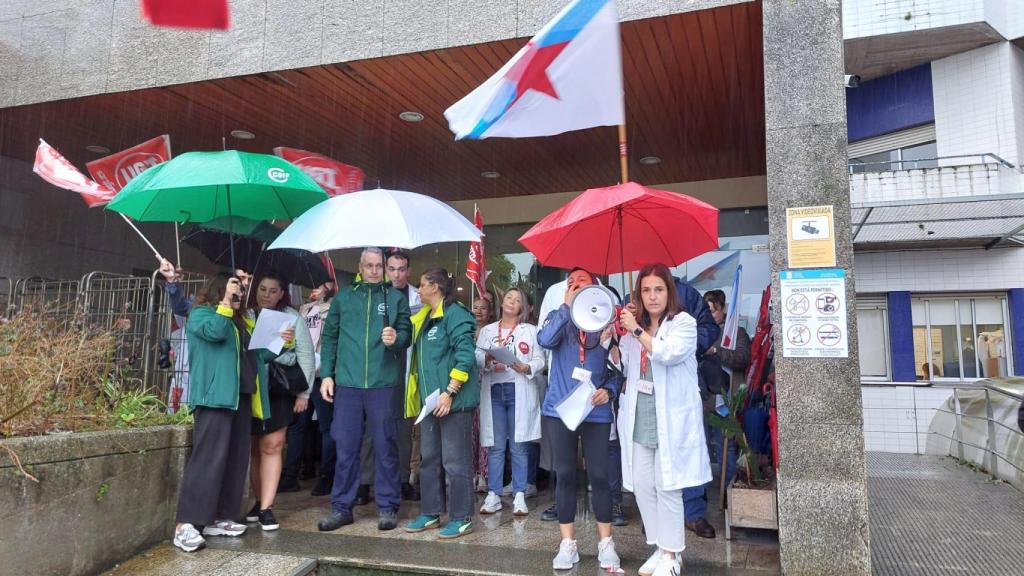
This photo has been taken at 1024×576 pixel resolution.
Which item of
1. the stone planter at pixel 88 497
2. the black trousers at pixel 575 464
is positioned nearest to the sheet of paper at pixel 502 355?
the black trousers at pixel 575 464

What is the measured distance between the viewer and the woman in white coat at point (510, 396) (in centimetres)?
573

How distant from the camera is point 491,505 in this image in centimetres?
559

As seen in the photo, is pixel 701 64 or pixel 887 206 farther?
pixel 887 206

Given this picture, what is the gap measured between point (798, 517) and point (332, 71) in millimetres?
4887

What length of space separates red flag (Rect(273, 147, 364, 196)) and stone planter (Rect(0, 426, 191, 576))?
326 centimetres

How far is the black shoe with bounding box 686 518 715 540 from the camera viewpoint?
15.7 feet

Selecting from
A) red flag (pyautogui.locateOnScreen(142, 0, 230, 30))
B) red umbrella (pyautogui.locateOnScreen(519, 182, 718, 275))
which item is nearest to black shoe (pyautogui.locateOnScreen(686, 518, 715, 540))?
red umbrella (pyautogui.locateOnScreen(519, 182, 718, 275))

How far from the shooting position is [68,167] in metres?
5.07

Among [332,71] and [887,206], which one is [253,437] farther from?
[887,206]

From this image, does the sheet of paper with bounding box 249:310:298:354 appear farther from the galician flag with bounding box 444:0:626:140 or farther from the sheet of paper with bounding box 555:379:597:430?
the sheet of paper with bounding box 555:379:597:430

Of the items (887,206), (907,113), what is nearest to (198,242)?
(887,206)

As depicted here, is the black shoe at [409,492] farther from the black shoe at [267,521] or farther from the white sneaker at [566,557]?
the white sneaker at [566,557]

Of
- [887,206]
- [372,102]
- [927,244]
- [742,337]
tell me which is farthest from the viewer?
[927,244]

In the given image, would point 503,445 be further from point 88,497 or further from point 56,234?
point 56,234
